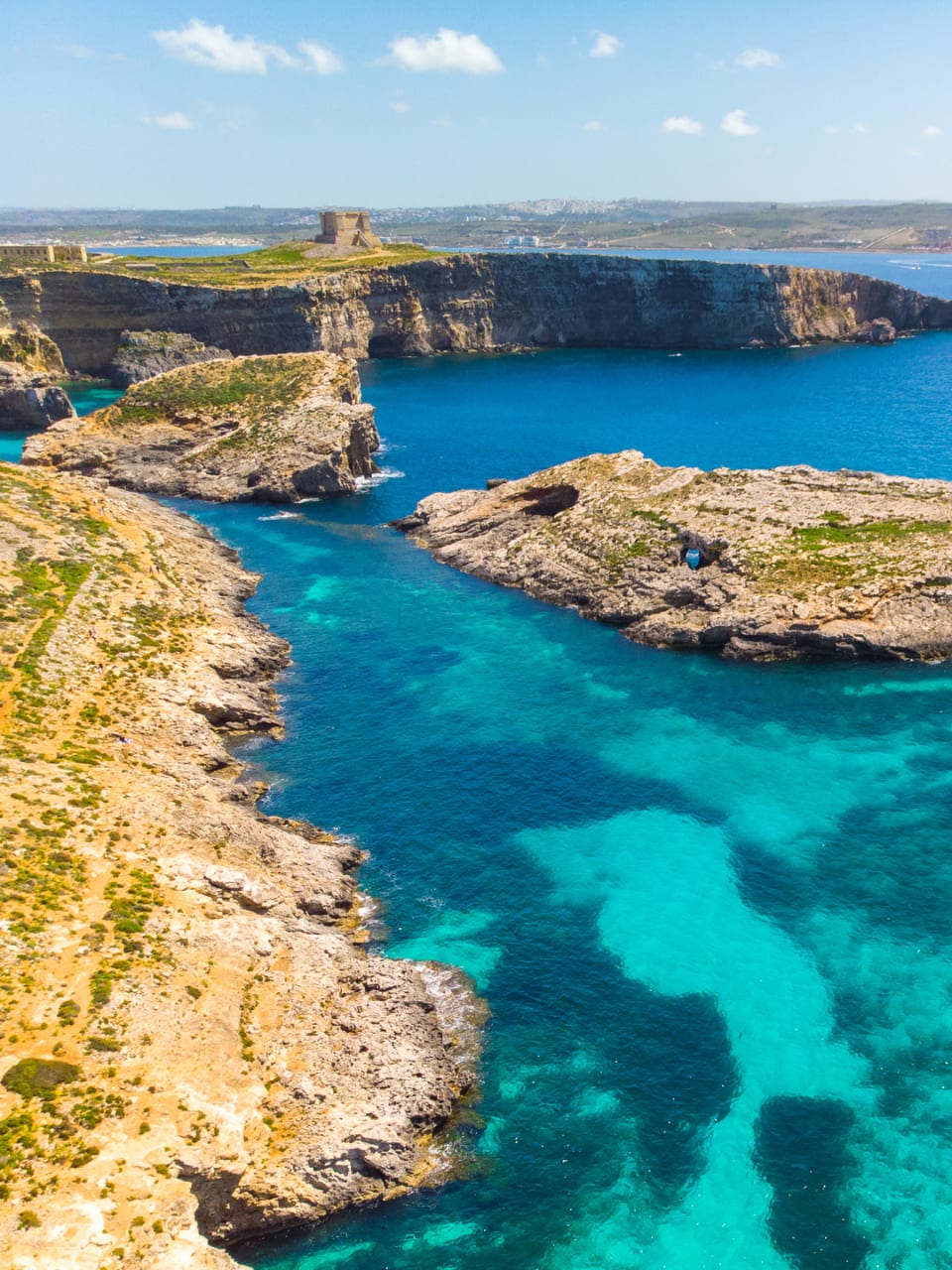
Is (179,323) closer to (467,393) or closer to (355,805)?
(467,393)

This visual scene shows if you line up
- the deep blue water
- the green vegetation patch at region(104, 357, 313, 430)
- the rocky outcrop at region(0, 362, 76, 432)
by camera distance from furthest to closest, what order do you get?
the rocky outcrop at region(0, 362, 76, 432), the green vegetation patch at region(104, 357, 313, 430), the deep blue water

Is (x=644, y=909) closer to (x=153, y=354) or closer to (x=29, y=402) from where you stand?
(x=29, y=402)

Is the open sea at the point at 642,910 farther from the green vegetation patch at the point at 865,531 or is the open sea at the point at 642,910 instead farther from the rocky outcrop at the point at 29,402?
the rocky outcrop at the point at 29,402

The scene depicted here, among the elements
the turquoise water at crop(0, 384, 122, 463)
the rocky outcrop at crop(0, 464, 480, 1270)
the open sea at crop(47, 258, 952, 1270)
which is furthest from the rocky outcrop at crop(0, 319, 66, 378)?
the rocky outcrop at crop(0, 464, 480, 1270)

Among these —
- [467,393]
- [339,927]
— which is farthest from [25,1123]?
[467,393]

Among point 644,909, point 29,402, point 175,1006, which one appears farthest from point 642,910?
point 29,402

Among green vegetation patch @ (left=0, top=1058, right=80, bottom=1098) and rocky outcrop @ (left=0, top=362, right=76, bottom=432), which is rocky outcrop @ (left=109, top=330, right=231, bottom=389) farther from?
green vegetation patch @ (left=0, top=1058, right=80, bottom=1098)

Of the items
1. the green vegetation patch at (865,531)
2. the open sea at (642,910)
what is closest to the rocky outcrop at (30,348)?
the open sea at (642,910)
